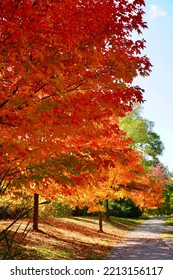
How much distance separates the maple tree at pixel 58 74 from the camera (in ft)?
19.3

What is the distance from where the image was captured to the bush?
39.8 m

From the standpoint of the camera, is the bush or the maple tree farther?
the bush

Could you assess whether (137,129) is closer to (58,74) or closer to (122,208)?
(122,208)

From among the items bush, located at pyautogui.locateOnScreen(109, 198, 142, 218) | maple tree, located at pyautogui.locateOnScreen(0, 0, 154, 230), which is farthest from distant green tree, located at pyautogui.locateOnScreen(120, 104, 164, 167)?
maple tree, located at pyautogui.locateOnScreen(0, 0, 154, 230)

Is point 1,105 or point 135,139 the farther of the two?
point 135,139

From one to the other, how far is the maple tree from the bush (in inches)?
1268

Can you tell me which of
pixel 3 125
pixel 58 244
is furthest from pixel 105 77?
pixel 58 244

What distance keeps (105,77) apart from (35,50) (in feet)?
5.23

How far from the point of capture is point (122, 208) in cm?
4047

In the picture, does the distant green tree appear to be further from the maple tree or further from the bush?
the maple tree

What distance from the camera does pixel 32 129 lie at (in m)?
6.57

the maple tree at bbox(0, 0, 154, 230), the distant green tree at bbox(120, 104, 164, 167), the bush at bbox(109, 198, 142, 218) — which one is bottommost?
the bush at bbox(109, 198, 142, 218)

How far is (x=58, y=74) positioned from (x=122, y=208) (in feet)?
117
